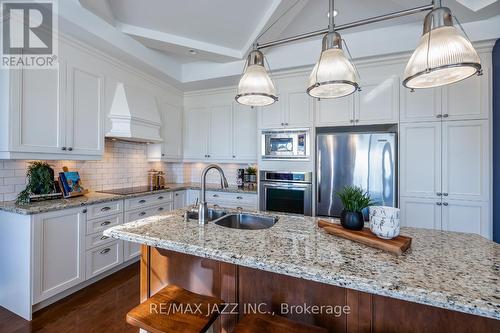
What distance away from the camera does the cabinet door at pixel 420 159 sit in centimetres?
254

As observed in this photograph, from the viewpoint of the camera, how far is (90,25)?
2285 mm

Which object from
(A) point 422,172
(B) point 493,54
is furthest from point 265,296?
(B) point 493,54

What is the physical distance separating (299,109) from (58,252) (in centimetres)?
297

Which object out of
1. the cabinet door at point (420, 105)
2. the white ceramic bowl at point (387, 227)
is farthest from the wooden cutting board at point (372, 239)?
the cabinet door at point (420, 105)

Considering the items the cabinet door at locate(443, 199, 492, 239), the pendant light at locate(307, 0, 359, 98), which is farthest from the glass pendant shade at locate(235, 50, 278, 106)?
the cabinet door at locate(443, 199, 492, 239)

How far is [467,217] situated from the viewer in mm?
2441

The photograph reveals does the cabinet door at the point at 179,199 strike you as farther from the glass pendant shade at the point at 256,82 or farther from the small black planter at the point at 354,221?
the small black planter at the point at 354,221

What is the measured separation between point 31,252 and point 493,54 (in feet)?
15.3

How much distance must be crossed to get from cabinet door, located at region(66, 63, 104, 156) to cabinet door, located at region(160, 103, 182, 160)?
3.43 ft

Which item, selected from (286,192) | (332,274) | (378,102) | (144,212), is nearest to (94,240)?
(144,212)

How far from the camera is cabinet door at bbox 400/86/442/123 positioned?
2527 millimetres

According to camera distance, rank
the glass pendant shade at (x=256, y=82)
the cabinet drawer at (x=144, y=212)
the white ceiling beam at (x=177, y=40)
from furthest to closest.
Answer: the cabinet drawer at (x=144, y=212)
the white ceiling beam at (x=177, y=40)
the glass pendant shade at (x=256, y=82)

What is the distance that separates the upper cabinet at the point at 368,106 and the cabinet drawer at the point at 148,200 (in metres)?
Result: 2.38

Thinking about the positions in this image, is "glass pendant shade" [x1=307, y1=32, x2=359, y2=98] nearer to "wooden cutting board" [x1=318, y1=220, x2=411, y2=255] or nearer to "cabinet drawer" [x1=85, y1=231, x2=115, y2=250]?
"wooden cutting board" [x1=318, y1=220, x2=411, y2=255]
